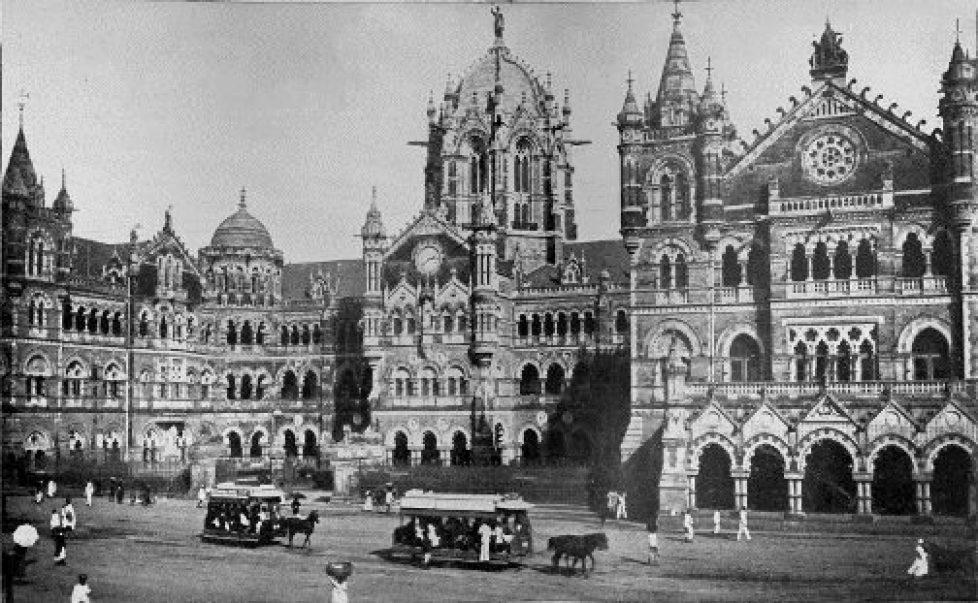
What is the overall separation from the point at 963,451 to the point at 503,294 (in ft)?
78.1

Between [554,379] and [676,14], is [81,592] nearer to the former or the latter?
[676,14]

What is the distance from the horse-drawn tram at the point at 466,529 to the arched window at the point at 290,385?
28.9m

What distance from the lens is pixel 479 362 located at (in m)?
47.2

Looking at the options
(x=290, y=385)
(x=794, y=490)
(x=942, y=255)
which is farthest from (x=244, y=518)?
(x=290, y=385)

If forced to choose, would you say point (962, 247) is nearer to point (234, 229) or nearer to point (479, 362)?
point (479, 362)

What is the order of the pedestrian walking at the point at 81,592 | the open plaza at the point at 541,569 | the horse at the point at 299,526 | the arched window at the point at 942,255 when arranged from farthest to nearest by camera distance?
1. the arched window at the point at 942,255
2. the horse at the point at 299,526
3. the open plaza at the point at 541,569
4. the pedestrian walking at the point at 81,592

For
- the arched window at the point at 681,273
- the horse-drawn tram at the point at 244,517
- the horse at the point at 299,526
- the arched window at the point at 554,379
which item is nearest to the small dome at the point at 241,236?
the arched window at the point at 554,379

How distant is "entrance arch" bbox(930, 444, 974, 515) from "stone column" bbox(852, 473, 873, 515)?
163cm

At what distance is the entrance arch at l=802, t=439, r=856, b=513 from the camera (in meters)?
30.0

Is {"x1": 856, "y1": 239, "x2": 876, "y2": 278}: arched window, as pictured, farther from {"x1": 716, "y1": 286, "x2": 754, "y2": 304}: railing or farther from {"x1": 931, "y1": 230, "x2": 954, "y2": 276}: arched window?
{"x1": 716, "y1": 286, "x2": 754, "y2": 304}: railing

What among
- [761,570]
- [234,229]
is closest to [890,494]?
[761,570]

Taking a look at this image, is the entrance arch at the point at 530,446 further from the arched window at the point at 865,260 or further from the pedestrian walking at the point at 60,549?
the pedestrian walking at the point at 60,549

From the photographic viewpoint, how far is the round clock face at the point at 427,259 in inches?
1938

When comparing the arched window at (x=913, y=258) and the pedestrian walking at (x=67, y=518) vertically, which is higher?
the arched window at (x=913, y=258)
